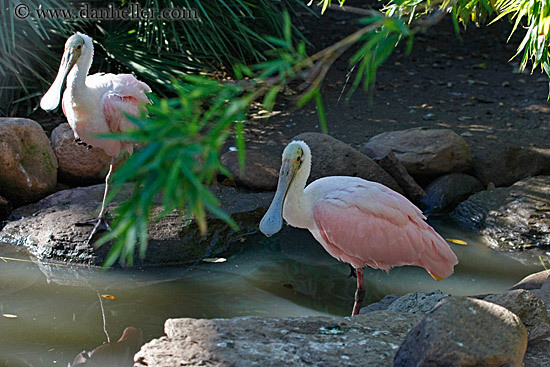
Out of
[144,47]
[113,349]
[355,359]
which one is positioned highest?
[144,47]

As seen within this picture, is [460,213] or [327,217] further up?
[327,217]

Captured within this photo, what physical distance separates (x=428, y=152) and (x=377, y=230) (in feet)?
7.51

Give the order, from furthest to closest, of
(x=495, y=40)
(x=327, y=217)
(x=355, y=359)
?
(x=495, y=40) → (x=327, y=217) → (x=355, y=359)

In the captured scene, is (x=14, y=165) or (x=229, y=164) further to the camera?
(x=229, y=164)

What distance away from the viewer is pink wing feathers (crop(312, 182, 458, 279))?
13.6 feet

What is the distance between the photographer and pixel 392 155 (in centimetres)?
608

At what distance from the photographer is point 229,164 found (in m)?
6.05

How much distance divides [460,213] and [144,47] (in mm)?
3785

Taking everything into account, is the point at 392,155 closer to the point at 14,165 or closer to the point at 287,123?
the point at 287,123

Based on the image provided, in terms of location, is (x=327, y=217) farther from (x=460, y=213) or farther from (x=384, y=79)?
(x=384, y=79)

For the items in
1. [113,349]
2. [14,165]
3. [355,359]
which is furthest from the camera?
[14,165]

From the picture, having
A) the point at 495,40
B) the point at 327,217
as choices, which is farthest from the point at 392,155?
the point at 495,40

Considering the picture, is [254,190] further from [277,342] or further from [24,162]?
[277,342]

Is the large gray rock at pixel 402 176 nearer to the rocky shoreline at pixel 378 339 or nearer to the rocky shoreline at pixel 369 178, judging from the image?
the rocky shoreline at pixel 369 178
